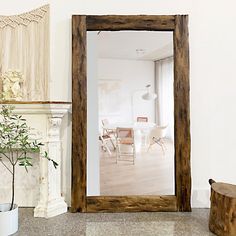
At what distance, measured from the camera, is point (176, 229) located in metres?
1.70

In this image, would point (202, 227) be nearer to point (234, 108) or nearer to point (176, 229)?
point (176, 229)

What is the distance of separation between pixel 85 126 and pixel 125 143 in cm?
34

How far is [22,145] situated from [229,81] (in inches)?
62.3

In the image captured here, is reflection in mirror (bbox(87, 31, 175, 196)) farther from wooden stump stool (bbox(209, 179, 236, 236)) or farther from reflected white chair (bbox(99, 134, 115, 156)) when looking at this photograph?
wooden stump stool (bbox(209, 179, 236, 236))

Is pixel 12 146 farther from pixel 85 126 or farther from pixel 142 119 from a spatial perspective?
pixel 142 119

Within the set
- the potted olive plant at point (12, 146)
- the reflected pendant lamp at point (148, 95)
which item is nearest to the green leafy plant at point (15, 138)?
the potted olive plant at point (12, 146)

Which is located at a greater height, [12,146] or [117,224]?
[12,146]

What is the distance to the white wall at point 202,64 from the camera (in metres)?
2.07

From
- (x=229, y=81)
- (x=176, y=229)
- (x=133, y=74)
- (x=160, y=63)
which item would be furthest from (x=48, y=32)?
(x=176, y=229)

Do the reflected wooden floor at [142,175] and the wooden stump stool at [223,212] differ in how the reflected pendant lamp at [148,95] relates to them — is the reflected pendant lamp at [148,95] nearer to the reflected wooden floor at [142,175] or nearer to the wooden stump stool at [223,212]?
the reflected wooden floor at [142,175]

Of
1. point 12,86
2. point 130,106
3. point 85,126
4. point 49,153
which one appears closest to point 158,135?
point 130,106

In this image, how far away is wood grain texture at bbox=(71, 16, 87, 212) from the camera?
196 centimetres

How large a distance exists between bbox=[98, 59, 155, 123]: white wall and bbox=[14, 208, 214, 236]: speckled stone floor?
699 mm

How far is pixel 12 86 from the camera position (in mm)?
1976
